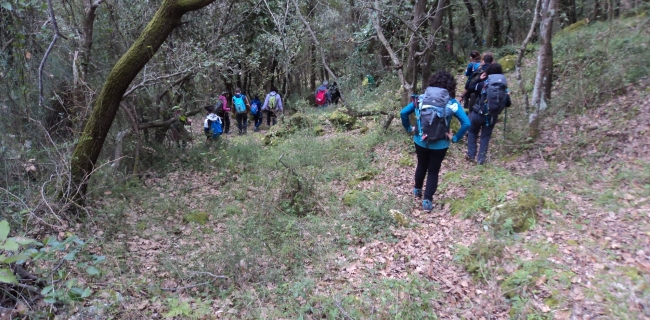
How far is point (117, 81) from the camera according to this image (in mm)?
5457

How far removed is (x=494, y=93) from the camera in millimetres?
6543

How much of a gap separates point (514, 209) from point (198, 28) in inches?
335

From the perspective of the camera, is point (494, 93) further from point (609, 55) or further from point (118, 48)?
point (118, 48)

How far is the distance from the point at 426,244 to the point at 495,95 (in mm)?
3226

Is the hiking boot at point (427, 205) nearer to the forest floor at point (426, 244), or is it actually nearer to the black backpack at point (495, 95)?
the forest floor at point (426, 244)

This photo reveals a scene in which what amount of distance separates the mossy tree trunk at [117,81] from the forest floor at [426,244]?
89cm

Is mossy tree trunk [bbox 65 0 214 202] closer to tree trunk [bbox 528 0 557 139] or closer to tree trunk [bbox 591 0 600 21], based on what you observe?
tree trunk [bbox 528 0 557 139]

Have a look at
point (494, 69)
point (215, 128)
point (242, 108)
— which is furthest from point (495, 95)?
point (242, 108)

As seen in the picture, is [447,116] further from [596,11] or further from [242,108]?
[596,11]

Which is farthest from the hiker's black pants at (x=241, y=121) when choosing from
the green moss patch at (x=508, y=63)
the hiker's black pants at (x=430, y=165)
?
the hiker's black pants at (x=430, y=165)

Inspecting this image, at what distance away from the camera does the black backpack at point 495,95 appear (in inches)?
257

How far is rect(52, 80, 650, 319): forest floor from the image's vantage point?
3.57 meters

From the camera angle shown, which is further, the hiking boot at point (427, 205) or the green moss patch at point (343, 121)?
the green moss patch at point (343, 121)

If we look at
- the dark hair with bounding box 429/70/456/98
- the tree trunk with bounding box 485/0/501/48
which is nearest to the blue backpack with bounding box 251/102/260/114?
the tree trunk with bounding box 485/0/501/48
